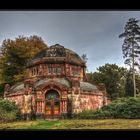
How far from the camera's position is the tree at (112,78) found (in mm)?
6566

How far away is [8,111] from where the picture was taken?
6.68 m

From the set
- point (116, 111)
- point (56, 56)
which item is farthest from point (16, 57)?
point (116, 111)

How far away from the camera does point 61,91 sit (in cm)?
751

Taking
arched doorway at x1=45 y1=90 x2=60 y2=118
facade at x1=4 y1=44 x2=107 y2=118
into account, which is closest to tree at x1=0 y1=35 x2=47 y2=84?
facade at x1=4 y1=44 x2=107 y2=118

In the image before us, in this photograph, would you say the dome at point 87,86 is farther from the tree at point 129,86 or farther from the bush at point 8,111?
the bush at point 8,111

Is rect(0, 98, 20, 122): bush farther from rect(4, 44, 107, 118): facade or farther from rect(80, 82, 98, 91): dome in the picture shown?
rect(80, 82, 98, 91): dome

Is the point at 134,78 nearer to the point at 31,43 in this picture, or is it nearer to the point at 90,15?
the point at 90,15

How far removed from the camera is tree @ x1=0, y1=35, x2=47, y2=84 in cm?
674

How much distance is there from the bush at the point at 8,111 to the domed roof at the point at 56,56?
0.91m

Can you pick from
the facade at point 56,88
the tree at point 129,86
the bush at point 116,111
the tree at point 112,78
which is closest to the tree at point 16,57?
the facade at point 56,88

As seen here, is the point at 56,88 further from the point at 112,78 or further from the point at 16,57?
the point at 112,78

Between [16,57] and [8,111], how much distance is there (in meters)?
1.09

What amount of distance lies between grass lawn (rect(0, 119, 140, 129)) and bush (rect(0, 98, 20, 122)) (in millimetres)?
252
